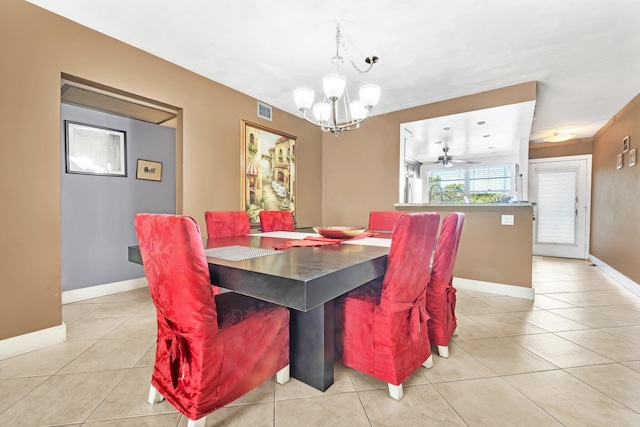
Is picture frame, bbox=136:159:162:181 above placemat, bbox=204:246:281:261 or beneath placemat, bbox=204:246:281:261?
above

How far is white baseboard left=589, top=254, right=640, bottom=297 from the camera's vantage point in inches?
131

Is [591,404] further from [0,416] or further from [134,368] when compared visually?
[0,416]

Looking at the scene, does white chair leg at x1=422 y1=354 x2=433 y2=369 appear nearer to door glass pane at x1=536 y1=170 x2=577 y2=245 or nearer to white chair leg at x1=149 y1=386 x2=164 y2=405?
white chair leg at x1=149 y1=386 x2=164 y2=405

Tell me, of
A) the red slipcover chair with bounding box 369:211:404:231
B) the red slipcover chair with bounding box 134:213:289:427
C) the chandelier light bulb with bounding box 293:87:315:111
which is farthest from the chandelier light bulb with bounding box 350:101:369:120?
the red slipcover chair with bounding box 134:213:289:427

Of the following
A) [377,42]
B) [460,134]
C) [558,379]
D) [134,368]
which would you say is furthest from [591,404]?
[460,134]

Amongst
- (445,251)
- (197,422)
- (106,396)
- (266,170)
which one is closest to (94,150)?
(266,170)

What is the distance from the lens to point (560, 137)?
5.36 m

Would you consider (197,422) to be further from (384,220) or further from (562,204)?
(562,204)

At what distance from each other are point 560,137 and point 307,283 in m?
6.71

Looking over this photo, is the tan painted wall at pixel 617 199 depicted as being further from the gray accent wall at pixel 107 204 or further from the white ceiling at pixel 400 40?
the gray accent wall at pixel 107 204

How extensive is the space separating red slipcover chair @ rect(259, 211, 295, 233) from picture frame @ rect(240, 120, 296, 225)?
0.76 metres

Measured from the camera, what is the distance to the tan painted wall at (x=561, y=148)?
5438 millimetres

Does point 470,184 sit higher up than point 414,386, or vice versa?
point 470,184

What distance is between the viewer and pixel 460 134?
4902 mm
